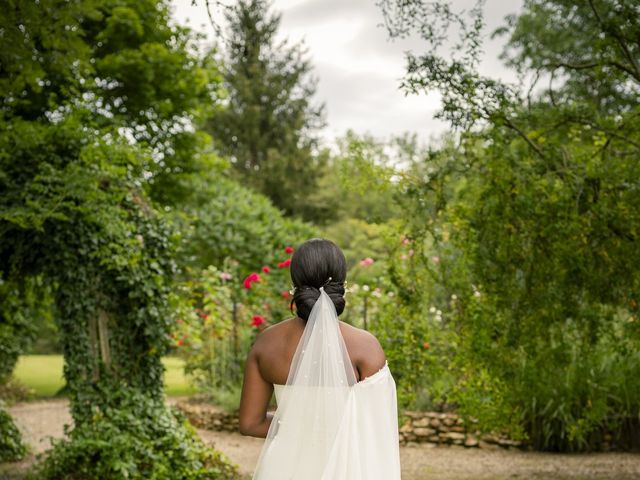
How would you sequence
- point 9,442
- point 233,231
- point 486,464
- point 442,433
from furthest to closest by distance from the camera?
point 233,231 → point 442,433 → point 9,442 → point 486,464

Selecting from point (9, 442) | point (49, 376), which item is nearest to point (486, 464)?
point (9, 442)

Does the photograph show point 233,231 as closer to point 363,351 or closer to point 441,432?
point 441,432

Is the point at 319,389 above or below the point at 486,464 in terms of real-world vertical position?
above

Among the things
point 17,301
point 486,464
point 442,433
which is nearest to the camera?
point 17,301

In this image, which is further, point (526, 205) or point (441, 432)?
point (441, 432)

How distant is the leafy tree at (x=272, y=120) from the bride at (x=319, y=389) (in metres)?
26.3

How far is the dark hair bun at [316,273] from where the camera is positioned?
3.13 meters

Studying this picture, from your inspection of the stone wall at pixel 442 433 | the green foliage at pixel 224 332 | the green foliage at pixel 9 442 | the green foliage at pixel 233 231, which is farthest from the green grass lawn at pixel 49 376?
the stone wall at pixel 442 433

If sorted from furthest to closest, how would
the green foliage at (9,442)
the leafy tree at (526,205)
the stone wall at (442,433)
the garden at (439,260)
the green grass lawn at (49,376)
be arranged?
the green grass lawn at (49,376)
the stone wall at (442,433)
the green foliage at (9,442)
the garden at (439,260)
the leafy tree at (526,205)

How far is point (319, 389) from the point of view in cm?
319

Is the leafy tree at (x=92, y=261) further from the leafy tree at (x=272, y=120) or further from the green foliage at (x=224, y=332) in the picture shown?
the leafy tree at (x=272, y=120)

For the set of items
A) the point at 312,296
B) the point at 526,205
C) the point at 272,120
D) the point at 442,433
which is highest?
the point at 272,120

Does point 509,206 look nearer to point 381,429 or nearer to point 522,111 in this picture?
point 522,111

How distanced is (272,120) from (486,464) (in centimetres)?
2437
